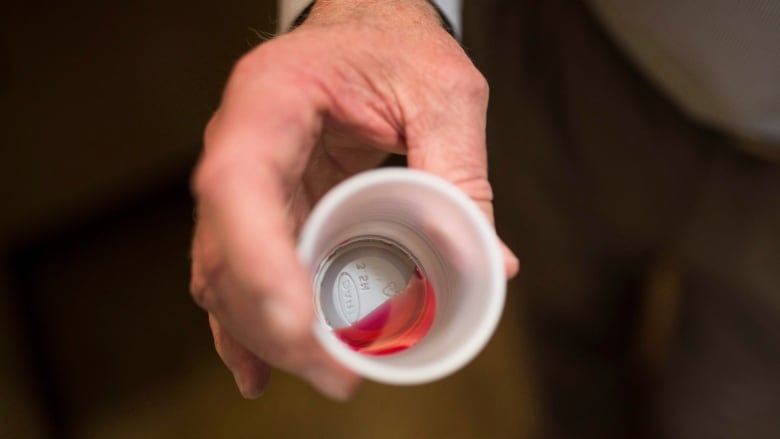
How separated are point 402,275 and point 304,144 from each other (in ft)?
0.53

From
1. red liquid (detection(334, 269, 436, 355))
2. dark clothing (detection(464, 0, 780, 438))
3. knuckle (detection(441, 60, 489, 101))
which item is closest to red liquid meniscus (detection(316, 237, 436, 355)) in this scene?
red liquid (detection(334, 269, 436, 355))

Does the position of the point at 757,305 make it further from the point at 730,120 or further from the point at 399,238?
the point at 399,238

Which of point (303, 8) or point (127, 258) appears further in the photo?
point (127, 258)

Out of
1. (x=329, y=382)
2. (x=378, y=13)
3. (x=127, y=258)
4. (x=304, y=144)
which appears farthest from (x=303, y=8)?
(x=127, y=258)

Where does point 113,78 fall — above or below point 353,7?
below

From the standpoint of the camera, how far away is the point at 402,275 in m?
0.60

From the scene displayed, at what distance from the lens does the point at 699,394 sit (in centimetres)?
110

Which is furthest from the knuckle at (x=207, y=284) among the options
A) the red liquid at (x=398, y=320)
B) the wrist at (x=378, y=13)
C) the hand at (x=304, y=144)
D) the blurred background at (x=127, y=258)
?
the blurred background at (x=127, y=258)

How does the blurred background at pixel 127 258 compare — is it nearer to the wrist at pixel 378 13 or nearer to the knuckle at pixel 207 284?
the wrist at pixel 378 13

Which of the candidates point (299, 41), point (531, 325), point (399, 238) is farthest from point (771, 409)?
point (299, 41)

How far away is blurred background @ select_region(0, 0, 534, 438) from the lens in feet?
3.40

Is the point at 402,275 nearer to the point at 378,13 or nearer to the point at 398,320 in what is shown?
the point at 398,320

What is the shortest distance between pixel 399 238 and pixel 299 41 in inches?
6.7

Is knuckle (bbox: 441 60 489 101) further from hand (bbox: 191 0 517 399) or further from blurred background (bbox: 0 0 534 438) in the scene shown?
Result: blurred background (bbox: 0 0 534 438)
